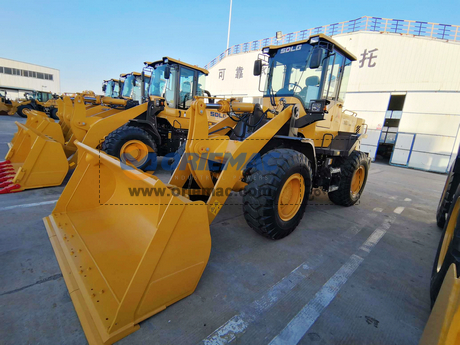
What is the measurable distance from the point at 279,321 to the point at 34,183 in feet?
16.2

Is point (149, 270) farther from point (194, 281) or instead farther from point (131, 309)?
point (194, 281)

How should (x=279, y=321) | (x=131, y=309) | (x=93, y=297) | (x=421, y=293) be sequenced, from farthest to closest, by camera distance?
1. (x=421, y=293)
2. (x=279, y=321)
3. (x=93, y=297)
4. (x=131, y=309)

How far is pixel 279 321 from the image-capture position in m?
1.90

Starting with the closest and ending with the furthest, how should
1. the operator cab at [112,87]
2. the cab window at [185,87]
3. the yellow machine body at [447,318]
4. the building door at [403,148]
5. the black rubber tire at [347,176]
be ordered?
the yellow machine body at [447,318], the black rubber tire at [347,176], the cab window at [185,87], the operator cab at [112,87], the building door at [403,148]

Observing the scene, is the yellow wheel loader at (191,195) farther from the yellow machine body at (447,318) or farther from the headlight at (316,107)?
the yellow machine body at (447,318)

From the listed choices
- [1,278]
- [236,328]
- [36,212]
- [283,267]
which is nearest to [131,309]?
[236,328]

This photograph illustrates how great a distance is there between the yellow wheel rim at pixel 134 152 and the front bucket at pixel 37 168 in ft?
4.00

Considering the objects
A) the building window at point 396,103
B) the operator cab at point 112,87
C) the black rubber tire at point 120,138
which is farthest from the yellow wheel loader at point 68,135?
the building window at point 396,103

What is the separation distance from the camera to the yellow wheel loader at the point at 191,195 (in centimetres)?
176

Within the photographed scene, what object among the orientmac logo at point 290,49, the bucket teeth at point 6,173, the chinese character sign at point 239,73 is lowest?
the bucket teeth at point 6,173

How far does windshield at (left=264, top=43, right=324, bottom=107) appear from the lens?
374 centimetres

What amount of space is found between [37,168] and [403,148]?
17.1 meters

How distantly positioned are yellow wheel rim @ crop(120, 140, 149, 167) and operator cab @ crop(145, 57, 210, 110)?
173 centimetres

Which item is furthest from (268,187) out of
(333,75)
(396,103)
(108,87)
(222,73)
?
(222,73)
